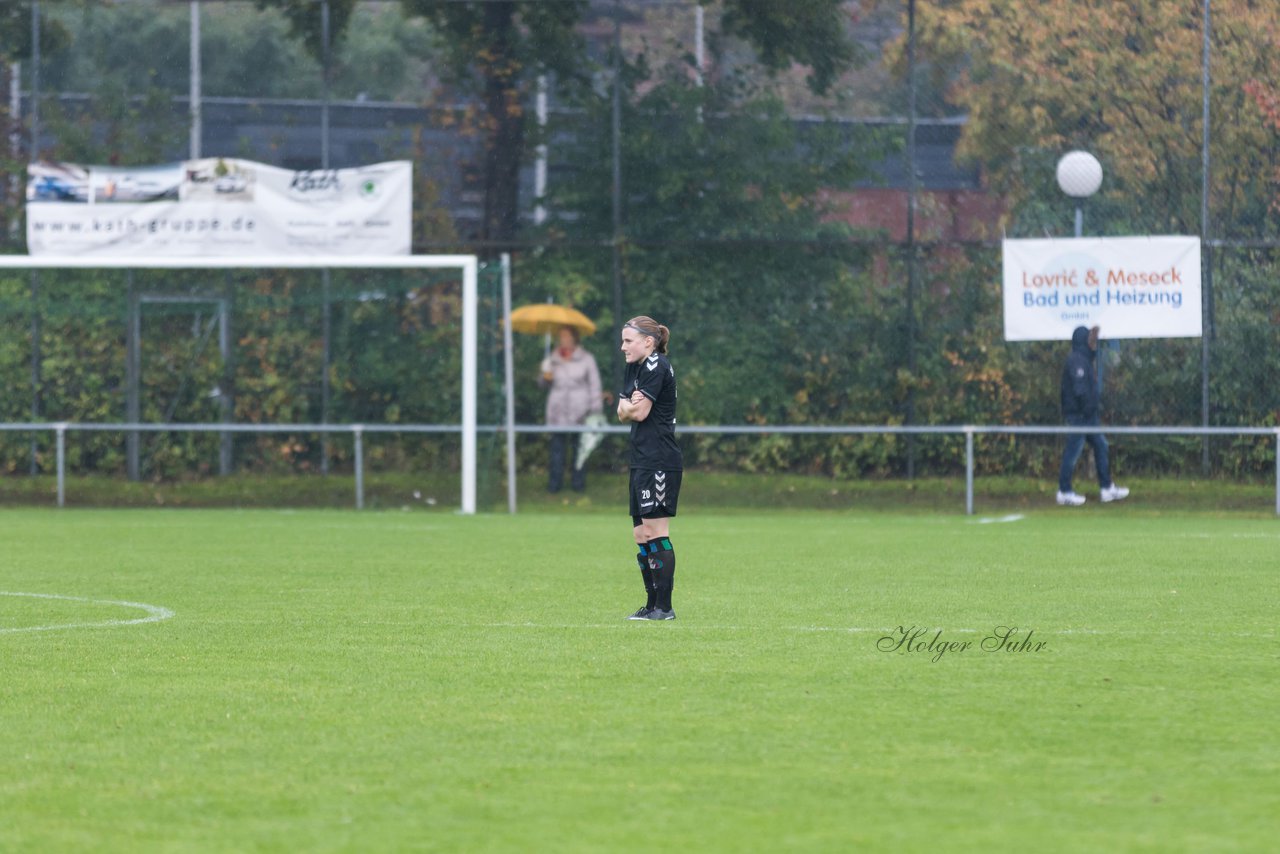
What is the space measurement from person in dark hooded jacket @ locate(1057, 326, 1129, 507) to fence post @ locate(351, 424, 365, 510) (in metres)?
7.44

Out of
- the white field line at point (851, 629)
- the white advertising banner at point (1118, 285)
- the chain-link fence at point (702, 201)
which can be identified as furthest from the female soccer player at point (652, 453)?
the white advertising banner at point (1118, 285)

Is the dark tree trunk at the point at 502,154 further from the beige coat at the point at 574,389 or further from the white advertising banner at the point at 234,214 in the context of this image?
the beige coat at the point at 574,389

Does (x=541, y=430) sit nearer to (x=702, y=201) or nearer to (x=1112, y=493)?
(x=702, y=201)

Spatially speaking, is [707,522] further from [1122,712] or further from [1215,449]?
[1122,712]

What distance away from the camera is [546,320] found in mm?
20703

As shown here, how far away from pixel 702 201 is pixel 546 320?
8.38ft

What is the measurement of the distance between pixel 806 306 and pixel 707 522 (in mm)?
4148

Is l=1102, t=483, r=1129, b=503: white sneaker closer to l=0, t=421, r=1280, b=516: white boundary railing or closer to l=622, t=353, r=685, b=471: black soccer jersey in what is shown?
l=0, t=421, r=1280, b=516: white boundary railing

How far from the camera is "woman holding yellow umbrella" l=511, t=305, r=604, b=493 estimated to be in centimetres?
2092

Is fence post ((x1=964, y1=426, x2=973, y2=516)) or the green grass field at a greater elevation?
fence post ((x1=964, y1=426, x2=973, y2=516))

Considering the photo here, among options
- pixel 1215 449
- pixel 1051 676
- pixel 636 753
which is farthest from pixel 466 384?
pixel 636 753

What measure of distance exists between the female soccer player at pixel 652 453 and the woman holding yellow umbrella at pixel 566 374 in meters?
10.9

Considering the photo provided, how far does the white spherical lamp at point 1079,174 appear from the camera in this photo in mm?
20344

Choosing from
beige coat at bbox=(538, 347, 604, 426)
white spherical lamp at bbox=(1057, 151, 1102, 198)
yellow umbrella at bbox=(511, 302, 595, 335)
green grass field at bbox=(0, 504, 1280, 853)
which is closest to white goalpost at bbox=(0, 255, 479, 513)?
yellow umbrella at bbox=(511, 302, 595, 335)
